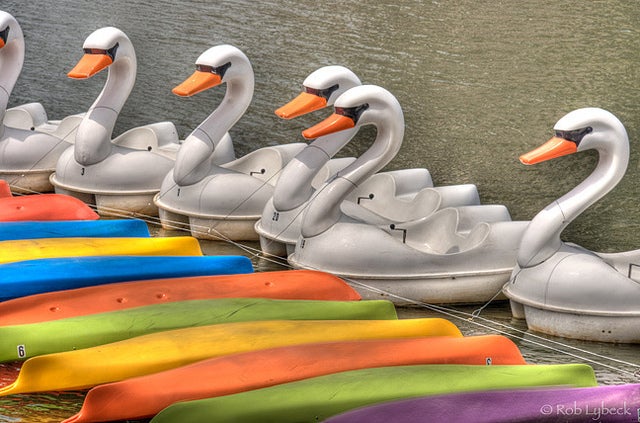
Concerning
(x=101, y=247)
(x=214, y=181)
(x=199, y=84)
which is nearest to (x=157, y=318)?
(x=101, y=247)

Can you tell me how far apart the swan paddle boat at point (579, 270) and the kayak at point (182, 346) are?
50 centimetres

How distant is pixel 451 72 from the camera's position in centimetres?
838

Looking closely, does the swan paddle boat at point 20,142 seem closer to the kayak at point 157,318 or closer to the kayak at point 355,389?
the kayak at point 157,318

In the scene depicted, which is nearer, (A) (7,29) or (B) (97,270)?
(B) (97,270)

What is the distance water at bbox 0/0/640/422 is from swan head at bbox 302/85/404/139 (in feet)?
2.96

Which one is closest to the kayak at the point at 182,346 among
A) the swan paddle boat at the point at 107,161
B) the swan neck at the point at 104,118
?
the swan paddle boat at the point at 107,161

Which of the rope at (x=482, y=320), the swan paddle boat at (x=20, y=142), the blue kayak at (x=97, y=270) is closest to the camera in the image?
the rope at (x=482, y=320)

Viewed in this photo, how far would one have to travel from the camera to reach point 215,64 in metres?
7.14

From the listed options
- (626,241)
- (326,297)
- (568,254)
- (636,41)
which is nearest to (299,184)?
(326,297)

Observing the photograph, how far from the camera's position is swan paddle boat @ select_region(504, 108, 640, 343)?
551 cm

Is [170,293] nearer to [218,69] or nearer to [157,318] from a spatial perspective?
[157,318]

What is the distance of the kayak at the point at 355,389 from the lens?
4.45 meters

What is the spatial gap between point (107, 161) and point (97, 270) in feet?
5.05

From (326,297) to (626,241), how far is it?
2.30 m
